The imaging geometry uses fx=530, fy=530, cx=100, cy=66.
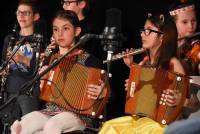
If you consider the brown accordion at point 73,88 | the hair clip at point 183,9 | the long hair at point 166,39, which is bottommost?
the brown accordion at point 73,88

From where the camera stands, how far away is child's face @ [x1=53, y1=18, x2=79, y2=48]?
4191 millimetres

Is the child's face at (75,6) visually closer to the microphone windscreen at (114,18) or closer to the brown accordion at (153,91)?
the brown accordion at (153,91)

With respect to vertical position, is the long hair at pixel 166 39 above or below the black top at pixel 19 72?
above

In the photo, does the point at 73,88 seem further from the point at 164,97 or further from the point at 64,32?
the point at 164,97

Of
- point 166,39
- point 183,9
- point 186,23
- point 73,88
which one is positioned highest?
point 183,9

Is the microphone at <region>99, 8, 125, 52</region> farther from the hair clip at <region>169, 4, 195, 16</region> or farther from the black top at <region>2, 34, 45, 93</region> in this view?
the black top at <region>2, 34, 45, 93</region>

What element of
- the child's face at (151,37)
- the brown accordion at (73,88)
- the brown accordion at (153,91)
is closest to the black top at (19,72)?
the brown accordion at (73,88)

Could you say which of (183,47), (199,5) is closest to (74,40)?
(183,47)

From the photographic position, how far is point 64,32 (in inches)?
166

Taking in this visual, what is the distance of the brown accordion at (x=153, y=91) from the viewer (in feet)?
11.7

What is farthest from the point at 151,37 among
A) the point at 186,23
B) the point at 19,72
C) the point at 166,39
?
the point at 19,72

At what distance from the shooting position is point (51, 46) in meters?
4.32

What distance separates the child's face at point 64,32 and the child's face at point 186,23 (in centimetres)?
86

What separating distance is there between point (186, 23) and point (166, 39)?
48cm
